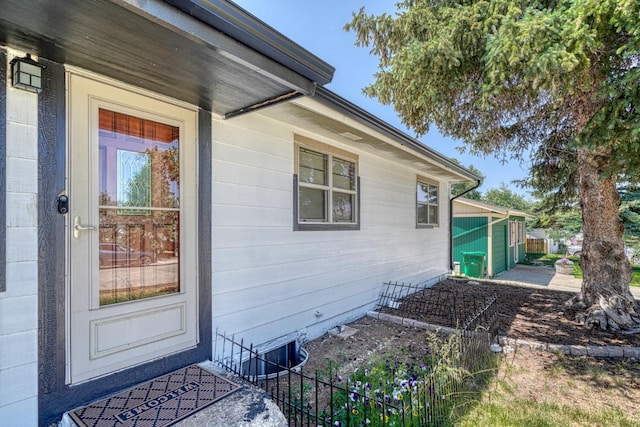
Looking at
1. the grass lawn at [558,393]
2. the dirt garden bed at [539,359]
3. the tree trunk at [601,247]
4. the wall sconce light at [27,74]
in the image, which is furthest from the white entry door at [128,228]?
the tree trunk at [601,247]

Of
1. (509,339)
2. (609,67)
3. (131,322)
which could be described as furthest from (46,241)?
(609,67)

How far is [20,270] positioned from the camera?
82.5 inches

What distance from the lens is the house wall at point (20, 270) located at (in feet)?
6.67

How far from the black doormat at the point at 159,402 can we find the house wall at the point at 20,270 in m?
0.33

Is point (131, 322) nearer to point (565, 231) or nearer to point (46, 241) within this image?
point (46, 241)

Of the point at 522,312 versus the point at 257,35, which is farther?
the point at 522,312

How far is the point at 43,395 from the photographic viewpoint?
7.03 feet

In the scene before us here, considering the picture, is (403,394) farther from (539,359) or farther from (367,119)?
(367,119)

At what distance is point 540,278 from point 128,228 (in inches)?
536

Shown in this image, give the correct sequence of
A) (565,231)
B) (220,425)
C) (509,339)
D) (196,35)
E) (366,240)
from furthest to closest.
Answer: (565,231)
(366,240)
(509,339)
(220,425)
(196,35)

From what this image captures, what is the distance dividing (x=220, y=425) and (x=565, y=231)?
20.3 meters

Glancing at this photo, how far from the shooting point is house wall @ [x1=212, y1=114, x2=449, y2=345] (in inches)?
132

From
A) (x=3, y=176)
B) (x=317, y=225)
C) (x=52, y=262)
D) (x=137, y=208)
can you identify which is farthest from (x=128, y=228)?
(x=317, y=225)

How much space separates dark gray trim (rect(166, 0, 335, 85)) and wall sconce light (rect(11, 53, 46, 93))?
1.19 meters
